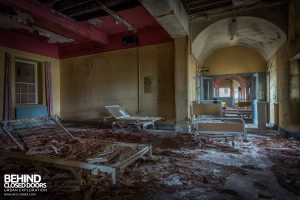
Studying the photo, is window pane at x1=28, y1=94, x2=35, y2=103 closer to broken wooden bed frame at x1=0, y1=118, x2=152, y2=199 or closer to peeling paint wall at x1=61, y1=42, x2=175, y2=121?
peeling paint wall at x1=61, y1=42, x2=175, y2=121

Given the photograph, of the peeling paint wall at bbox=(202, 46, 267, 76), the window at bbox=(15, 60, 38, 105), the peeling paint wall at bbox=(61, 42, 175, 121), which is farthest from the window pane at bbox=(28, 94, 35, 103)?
the peeling paint wall at bbox=(202, 46, 267, 76)

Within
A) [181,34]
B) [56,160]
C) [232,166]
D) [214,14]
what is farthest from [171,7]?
[56,160]

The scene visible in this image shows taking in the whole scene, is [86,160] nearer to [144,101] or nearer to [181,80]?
[181,80]

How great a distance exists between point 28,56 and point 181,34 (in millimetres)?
6302

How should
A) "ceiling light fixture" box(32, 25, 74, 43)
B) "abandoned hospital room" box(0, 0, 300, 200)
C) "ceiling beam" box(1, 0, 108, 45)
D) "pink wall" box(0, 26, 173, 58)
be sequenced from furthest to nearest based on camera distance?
"pink wall" box(0, 26, 173, 58), "ceiling light fixture" box(32, 25, 74, 43), "ceiling beam" box(1, 0, 108, 45), "abandoned hospital room" box(0, 0, 300, 200)

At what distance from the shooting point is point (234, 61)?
874 cm

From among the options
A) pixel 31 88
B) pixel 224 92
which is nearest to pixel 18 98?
pixel 31 88

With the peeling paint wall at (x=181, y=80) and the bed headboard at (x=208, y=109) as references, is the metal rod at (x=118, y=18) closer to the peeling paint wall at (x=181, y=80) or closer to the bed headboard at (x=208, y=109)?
the peeling paint wall at (x=181, y=80)

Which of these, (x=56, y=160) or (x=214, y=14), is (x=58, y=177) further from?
(x=214, y=14)

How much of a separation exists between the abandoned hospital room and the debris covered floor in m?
0.02

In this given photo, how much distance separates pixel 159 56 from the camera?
22.9 ft

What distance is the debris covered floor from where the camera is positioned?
2.15m

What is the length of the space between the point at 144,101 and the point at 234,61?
192 inches

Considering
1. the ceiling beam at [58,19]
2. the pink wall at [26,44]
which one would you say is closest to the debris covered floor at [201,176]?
the ceiling beam at [58,19]
